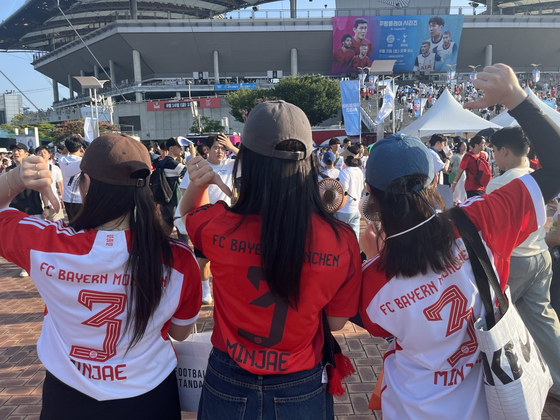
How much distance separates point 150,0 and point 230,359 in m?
64.5

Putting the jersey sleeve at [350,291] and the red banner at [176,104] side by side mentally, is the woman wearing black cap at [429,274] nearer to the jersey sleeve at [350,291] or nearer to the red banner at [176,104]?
the jersey sleeve at [350,291]

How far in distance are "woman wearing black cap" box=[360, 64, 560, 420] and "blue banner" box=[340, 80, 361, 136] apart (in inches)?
625

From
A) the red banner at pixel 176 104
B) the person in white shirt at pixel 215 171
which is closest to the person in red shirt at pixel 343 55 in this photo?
the red banner at pixel 176 104

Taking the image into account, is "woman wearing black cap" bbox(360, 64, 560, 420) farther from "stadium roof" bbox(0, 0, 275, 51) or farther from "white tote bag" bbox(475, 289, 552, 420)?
"stadium roof" bbox(0, 0, 275, 51)

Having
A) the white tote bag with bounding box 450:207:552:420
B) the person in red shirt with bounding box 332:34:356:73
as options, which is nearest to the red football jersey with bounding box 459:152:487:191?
the white tote bag with bounding box 450:207:552:420

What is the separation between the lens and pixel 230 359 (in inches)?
57.9

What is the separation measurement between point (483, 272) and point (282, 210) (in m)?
0.74

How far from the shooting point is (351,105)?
1733 centimetres

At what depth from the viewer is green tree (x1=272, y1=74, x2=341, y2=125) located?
37.4 metres

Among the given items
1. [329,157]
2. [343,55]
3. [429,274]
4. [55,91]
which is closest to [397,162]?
[429,274]

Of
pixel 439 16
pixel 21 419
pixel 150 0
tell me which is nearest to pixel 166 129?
pixel 150 0

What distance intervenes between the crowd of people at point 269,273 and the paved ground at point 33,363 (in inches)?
68.7

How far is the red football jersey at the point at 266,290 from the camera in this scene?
4.52 ft

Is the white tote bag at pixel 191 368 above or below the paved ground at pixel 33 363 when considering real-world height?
above
